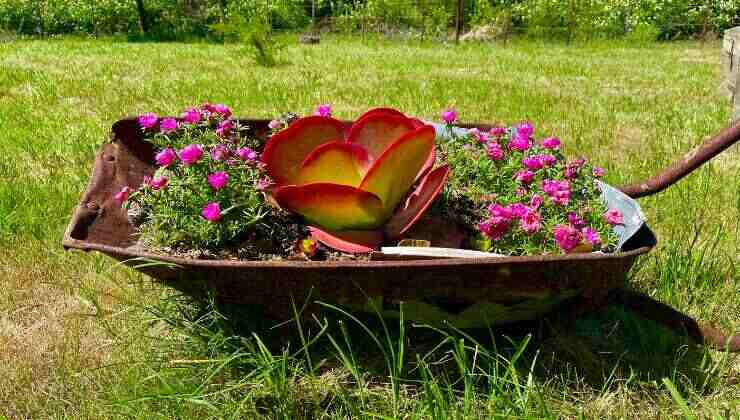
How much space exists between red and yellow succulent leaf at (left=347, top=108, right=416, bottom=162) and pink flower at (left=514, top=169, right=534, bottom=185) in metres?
0.32

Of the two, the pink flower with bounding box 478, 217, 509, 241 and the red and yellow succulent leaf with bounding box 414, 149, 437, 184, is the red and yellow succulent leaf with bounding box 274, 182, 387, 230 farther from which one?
the pink flower with bounding box 478, 217, 509, 241

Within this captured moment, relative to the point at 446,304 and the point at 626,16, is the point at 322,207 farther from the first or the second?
the point at 626,16

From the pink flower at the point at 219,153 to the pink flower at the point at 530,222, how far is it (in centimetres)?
72

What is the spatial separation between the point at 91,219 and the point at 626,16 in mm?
16498

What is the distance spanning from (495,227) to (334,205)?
37 centimetres

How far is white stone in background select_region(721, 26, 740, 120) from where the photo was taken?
14.2 feet

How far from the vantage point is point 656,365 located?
1.62 metres

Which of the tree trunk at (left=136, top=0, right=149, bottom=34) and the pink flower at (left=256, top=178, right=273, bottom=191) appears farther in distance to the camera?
the tree trunk at (left=136, top=0, right=149, bottom=34)

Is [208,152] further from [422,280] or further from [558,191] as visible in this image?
[558,191]

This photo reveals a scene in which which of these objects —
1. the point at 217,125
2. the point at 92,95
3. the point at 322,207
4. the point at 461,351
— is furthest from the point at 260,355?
the point at 92,95

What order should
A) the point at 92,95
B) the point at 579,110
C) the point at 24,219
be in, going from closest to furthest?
the point at 24,219 → the point at 579,110 → the point at 92,95

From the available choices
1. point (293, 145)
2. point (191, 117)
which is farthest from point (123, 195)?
point (293, 145)

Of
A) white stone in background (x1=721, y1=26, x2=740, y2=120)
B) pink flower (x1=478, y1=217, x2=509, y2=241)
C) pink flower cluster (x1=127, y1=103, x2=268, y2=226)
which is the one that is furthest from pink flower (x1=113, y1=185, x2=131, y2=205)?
white stone in background (x1=721, y1=26, x2=740, y2=120)

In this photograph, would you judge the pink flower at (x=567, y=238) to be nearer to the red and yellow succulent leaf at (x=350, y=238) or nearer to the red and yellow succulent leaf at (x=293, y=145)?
the red and yellow succulent leaf at (x=350, y=238)
